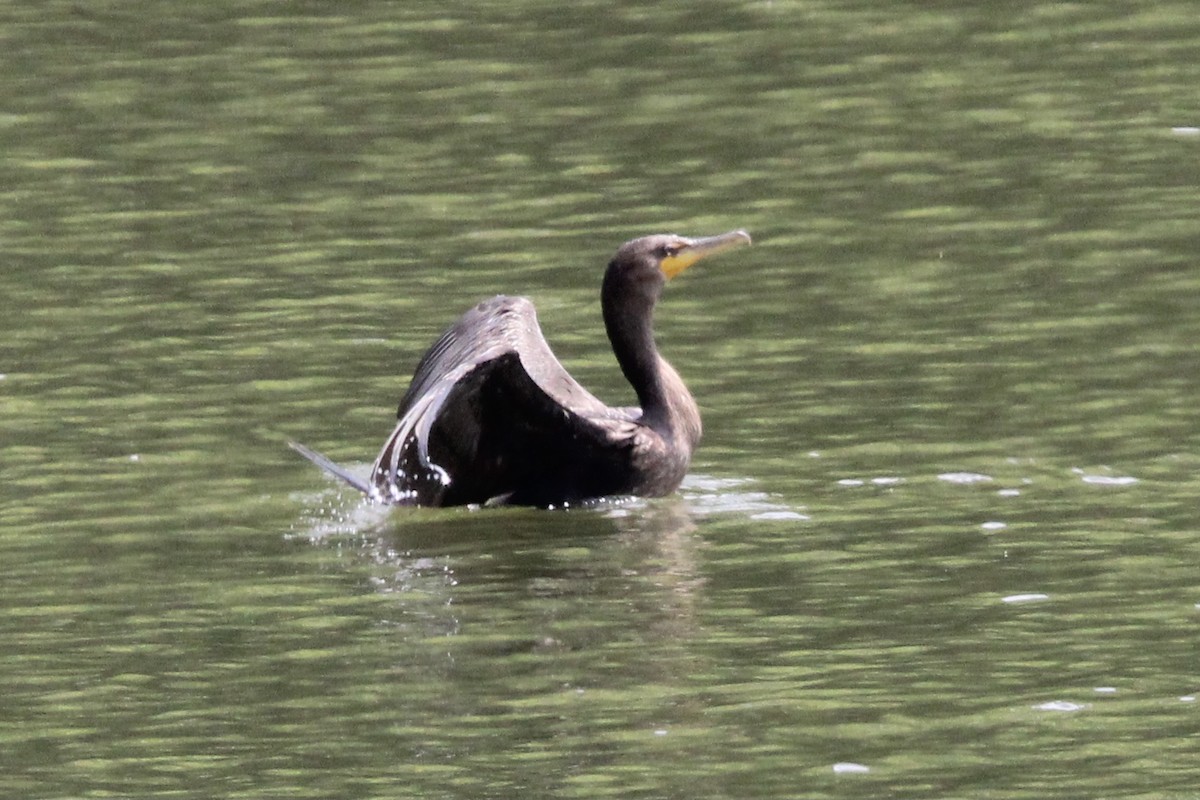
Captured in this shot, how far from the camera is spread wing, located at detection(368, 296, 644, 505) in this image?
33.9 ft

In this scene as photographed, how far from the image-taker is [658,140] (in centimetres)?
1554

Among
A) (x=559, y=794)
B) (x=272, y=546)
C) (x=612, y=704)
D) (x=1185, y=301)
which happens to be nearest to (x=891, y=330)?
(x=1185, y=301)

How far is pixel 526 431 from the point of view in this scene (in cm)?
1059

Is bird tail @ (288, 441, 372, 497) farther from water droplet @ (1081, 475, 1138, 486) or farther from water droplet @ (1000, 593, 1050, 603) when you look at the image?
water droplet @ (1000, 593, 1050, 603)

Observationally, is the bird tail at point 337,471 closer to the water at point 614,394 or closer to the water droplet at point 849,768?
the water at point 614,394

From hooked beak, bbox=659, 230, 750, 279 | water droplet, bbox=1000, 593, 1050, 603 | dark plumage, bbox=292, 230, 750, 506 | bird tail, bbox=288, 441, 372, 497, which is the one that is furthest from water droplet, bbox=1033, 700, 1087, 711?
hooked beak, bbox=659, 230, 750, 279

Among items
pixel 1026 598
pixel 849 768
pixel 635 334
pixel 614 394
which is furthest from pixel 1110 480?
pixel 849 768

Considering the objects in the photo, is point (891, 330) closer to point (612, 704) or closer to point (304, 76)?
point (612, 704)

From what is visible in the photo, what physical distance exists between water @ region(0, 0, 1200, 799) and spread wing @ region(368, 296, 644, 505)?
0.17 metres

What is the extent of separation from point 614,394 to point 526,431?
1534mm

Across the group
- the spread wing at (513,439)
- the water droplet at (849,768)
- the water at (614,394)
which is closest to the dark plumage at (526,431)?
the spread wing at (513,439)

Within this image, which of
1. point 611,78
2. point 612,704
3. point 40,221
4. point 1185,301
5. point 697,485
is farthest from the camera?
point 611,78

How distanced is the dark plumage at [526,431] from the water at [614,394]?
0.14 meters

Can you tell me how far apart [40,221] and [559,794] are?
8004 mm
